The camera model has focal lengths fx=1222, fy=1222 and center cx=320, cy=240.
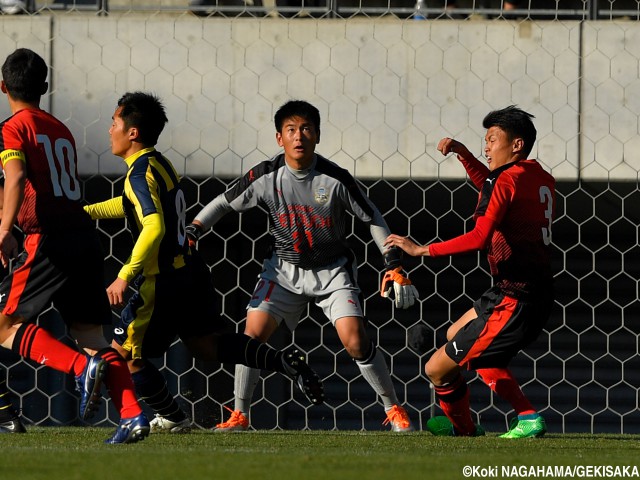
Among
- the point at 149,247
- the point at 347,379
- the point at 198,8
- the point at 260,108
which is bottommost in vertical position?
the point at 347,379

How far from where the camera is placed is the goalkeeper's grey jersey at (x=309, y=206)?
6023mm

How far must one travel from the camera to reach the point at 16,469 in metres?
3.66

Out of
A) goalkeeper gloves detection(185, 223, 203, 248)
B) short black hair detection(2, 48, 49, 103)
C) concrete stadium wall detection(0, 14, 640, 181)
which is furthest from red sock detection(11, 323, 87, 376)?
concrete stadium wall detection(0, 14, 640, 181)

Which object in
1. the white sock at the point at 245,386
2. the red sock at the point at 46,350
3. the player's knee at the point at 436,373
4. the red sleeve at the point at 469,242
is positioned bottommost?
the white sock at the point at 245,386

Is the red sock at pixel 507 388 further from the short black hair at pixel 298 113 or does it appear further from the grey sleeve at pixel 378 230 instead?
the short black hair at pixel 298 113

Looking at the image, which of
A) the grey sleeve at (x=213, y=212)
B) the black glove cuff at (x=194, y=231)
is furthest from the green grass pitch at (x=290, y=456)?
the grey sleeve at (x=213, y=212)

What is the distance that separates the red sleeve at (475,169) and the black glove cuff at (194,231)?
4.29ft

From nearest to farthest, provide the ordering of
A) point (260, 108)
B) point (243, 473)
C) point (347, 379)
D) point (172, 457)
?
point (243, 473) < point (172, 457) < point (260, 108) < point (347, 379)

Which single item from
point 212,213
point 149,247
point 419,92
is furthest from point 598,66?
point 149,247

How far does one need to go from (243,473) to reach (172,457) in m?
0.53

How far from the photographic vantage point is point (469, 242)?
519 cm

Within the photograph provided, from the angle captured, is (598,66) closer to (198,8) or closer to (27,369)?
A: (198,8)

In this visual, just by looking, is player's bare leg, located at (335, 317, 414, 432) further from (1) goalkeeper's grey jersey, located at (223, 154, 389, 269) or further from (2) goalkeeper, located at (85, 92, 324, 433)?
(2) goalkeeper, located at (85, 92, 324, 433)

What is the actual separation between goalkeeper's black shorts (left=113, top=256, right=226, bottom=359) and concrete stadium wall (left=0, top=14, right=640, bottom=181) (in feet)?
6.06
